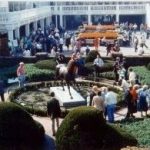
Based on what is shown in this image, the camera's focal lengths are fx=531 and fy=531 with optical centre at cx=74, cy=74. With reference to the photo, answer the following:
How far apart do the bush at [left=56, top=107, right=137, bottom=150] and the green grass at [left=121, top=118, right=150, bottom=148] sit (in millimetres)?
398

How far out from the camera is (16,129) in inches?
592

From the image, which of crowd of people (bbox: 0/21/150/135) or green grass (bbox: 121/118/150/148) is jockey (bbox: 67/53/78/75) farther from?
A: green grass (bbox: 121/118/150/148)

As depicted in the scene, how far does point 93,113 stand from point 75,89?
9435 millimetres

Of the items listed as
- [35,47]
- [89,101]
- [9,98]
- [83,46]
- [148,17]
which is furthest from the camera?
[148,17]

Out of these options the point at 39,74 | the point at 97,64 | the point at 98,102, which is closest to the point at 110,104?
the point at 98,102

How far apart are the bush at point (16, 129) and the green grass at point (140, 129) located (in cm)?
288

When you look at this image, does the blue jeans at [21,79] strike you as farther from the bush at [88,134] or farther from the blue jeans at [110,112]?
the bush at [88,134]

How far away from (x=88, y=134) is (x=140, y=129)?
2294mm

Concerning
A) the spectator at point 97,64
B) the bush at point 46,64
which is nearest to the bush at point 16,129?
the spectator at point 97,64

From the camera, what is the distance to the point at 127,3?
175 ft

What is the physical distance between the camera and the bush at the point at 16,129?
590 inches

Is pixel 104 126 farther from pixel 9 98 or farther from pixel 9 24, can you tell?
pixel 9 24

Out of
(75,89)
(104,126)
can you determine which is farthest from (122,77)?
(104,126)

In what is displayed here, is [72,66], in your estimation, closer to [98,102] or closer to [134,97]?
[134,97]
